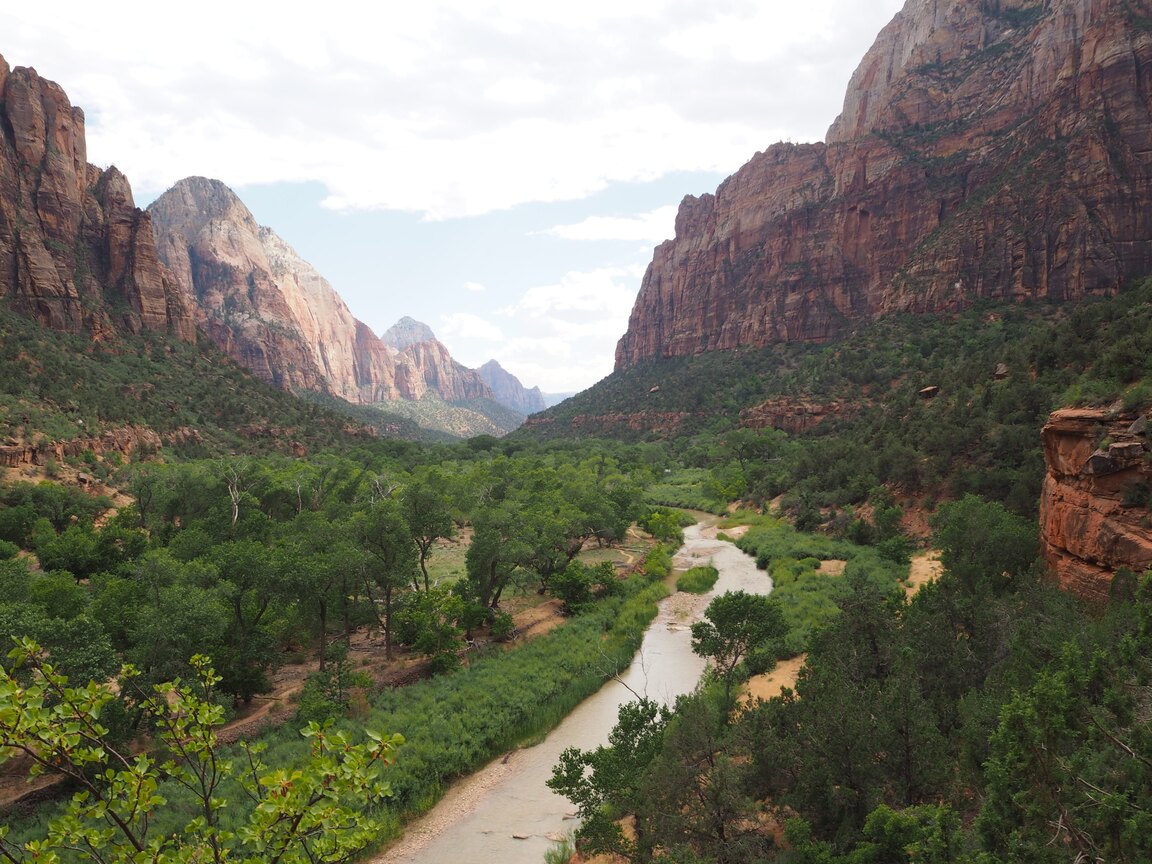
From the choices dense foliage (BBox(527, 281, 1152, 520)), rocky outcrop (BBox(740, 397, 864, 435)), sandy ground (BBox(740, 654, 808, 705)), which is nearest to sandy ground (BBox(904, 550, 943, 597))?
dense foliage (BBox(527, 281, 1152, 520))

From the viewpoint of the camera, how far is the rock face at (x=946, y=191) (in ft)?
237

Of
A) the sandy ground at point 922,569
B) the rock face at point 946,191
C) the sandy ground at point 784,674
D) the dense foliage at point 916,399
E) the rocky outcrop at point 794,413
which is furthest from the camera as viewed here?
the rocky outcrop at point 794,413

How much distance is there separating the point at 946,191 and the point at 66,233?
120 metres

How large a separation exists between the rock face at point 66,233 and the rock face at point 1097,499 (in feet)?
277

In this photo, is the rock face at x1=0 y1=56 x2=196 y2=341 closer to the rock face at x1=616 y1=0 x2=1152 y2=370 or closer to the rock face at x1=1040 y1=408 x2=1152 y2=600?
the rock face at x1=1040 y1=408 x2=1152 y2=600

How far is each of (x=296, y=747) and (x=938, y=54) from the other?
140 metres

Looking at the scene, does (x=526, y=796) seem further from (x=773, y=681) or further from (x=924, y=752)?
(x=924, y=752)

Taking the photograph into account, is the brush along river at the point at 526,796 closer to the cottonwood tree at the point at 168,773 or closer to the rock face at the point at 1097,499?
the cottonwood tree at the point at 168,773

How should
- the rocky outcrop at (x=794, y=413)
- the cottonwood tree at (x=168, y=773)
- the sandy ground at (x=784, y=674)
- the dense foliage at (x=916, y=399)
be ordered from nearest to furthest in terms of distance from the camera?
the cottonwood tree at (x=168, y=773) < the sandy ground at (x=784, y=674) < the dense foliage at (x=916, y=399) < the rocky outcrop at (x=794, y=413)

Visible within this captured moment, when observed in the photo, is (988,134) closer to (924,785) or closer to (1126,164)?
(1126,164)

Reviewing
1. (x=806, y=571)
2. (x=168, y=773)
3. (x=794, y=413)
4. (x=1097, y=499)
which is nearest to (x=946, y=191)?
(x=794, y=413)

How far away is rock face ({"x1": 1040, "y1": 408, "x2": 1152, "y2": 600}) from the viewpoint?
1494cm

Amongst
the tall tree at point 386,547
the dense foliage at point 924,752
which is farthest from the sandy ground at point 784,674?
the tall tree at point 386,547

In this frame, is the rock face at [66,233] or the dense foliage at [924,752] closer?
the dense foliage at [924,752]
